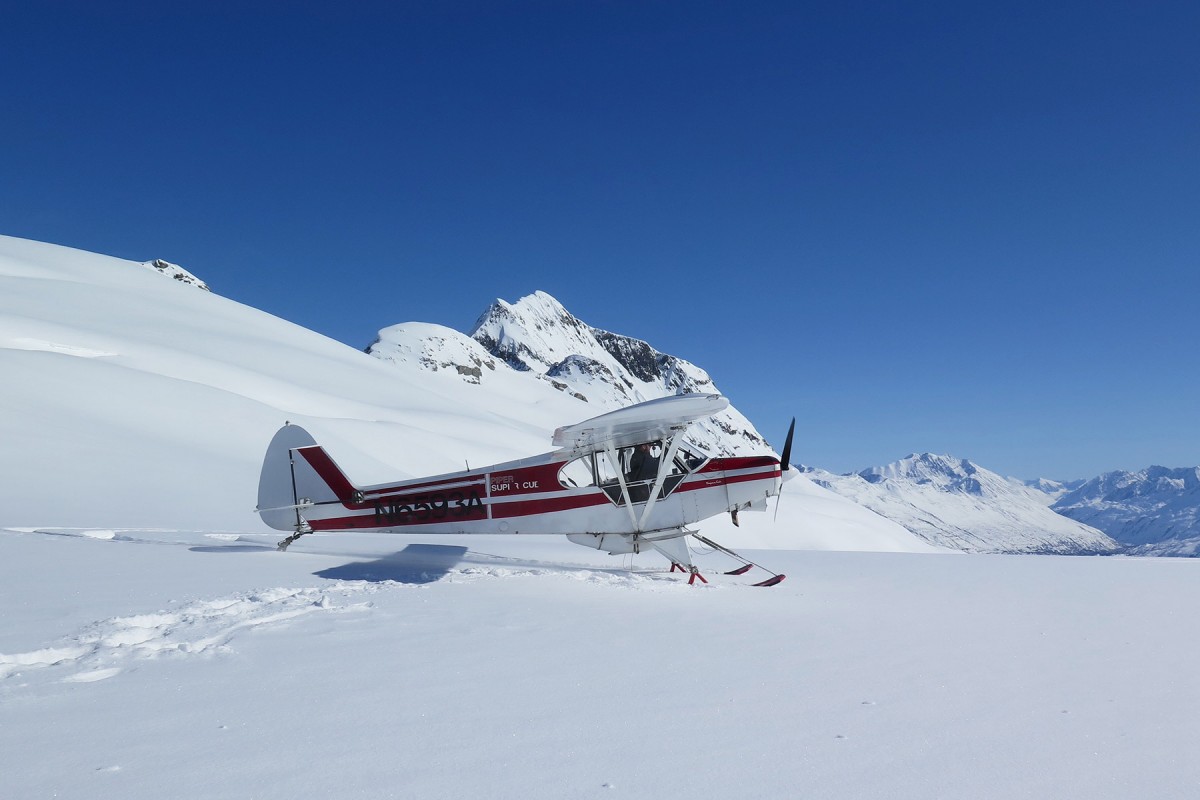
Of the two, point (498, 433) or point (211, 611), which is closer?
point (211, 611)

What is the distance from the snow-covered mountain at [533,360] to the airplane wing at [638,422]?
66809mm

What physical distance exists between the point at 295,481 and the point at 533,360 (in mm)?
163016

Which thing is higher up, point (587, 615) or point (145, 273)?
→ point (145, 273)

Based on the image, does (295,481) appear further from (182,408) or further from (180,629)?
(182,408)

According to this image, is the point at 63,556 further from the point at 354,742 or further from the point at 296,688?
the point at 354,742

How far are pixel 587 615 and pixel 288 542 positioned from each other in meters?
5.84

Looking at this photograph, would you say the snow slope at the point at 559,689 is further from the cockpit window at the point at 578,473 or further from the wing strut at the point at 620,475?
the cockpit window at the point at 578,473

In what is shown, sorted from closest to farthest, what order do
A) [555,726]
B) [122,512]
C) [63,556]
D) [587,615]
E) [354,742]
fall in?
[354,742] → [555,726] → [587,615] → [63,556] → [122,512]

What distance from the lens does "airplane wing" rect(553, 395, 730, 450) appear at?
333 inches

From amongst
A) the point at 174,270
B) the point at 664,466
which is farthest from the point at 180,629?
the point at 174,270

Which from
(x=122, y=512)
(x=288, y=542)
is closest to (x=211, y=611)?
(x=288, y=542)

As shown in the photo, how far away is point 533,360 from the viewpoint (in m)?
173

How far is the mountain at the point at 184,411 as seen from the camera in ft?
45.1

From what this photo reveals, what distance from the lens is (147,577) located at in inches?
280
